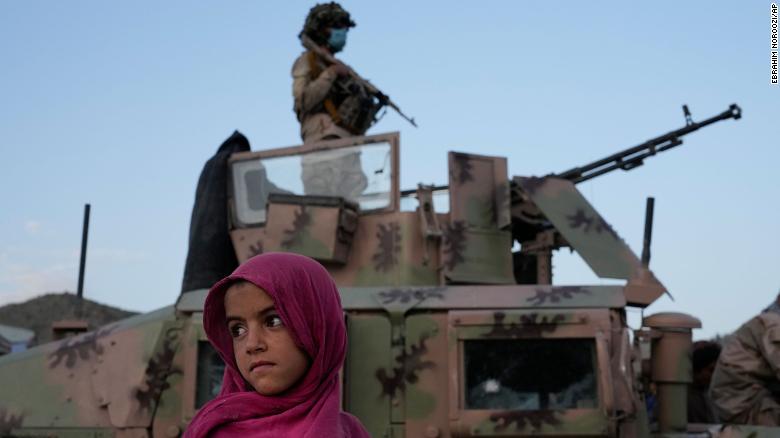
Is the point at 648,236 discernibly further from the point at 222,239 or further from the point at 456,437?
the point at 222,239

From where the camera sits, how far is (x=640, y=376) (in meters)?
5.65

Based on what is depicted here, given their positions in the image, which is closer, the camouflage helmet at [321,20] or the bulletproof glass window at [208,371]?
the bulletproof glass window at [208,371]

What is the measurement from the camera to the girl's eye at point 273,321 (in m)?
2.09

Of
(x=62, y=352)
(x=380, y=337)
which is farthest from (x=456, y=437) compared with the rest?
(x=62, y=352)

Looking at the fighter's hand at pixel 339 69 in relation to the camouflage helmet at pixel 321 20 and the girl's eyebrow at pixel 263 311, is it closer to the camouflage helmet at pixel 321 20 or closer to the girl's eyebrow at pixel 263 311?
the camouflage helmet at pixel 321 20

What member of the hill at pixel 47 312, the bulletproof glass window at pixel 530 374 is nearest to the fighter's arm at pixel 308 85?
the bulletproof glass window at pixel 530 374

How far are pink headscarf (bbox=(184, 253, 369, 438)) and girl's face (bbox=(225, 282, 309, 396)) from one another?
0.07 ft

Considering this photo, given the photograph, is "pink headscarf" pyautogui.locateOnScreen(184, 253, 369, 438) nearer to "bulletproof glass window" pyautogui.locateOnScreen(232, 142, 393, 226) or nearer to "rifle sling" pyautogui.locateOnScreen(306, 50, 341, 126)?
"bulletproof glass window" pyautogui.locateOnScreen(232, 142, 393, 226)

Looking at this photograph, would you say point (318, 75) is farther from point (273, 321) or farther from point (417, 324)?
point (273, 321)

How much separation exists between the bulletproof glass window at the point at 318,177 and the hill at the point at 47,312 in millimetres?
15406

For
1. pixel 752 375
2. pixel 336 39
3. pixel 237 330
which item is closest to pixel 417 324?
pixel 752 375

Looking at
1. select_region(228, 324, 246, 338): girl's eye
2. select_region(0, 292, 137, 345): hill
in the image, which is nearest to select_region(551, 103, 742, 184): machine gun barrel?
select_region(228, 324, 246, 338): girl's eye

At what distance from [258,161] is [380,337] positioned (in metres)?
1.81

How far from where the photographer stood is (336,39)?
802 cm
